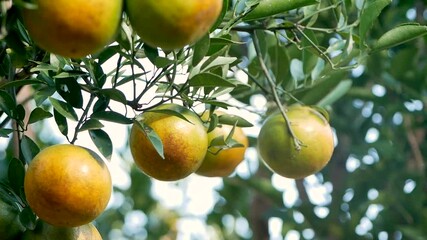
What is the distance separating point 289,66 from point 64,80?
0.50 meters

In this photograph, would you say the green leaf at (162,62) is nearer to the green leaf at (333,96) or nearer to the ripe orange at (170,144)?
the ripe orange at (170,144)

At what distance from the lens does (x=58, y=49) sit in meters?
0.75

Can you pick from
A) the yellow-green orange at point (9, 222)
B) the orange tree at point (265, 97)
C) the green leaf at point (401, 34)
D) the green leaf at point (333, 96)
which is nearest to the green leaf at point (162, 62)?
the orange tree at point (265, 97)

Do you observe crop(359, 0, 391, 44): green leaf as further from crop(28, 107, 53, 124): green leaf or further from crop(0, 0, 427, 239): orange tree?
crop(28, 107, 53, 124): green leaf

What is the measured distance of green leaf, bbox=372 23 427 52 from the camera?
3.79ft

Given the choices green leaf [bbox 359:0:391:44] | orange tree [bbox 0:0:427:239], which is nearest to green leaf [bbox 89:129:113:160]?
orange tree [bbox 0:0:427:239]

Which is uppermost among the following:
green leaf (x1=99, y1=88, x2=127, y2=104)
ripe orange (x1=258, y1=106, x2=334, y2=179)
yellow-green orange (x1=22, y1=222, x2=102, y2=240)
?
green leaf (x1=99, y1=88, x2=127, y2=104)

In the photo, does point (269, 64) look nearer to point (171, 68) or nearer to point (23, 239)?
point (171, 68)

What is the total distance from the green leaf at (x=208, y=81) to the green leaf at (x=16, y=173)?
239mm

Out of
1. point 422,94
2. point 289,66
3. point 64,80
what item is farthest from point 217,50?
point 422,94

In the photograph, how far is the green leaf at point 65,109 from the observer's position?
3.19ft

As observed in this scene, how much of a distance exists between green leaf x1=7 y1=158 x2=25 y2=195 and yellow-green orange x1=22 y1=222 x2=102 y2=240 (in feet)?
0.22

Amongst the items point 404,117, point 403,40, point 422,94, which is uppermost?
point 403,40

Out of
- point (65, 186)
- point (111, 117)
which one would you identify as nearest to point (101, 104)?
point (111, 117)
